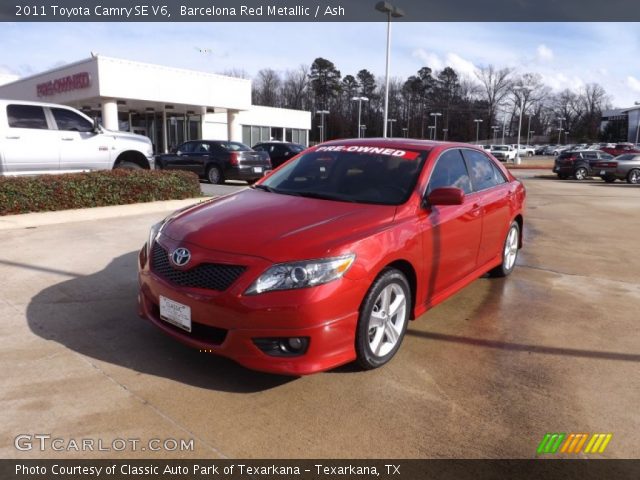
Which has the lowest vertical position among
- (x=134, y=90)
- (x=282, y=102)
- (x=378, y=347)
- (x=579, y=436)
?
(x=579, y=436)

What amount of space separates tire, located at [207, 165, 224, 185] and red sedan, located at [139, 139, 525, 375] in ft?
39.3

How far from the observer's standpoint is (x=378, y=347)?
349 centimetres

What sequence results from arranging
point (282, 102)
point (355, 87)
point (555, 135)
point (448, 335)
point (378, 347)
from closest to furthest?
point (378, 347)
point (448, 335)
point (282, 102)
point (355, 87)
point (555, 135)

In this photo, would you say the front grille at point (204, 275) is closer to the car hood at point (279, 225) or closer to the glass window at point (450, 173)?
the car hood at point (279, 225)

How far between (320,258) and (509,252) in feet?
12.4

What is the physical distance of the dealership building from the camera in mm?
23531

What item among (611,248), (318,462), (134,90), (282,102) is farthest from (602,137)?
(318,462)

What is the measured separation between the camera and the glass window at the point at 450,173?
14.0 feet

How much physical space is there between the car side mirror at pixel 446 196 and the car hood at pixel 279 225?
1.24 feet

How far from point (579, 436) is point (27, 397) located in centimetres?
327

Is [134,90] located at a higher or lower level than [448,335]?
higher

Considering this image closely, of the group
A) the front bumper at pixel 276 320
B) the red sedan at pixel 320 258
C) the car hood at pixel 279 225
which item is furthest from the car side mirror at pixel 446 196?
the front bumper at pixel 276 320

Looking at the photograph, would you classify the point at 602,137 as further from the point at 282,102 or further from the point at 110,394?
the point at 110,394

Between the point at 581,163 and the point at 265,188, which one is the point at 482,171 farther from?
the point at 581,163
